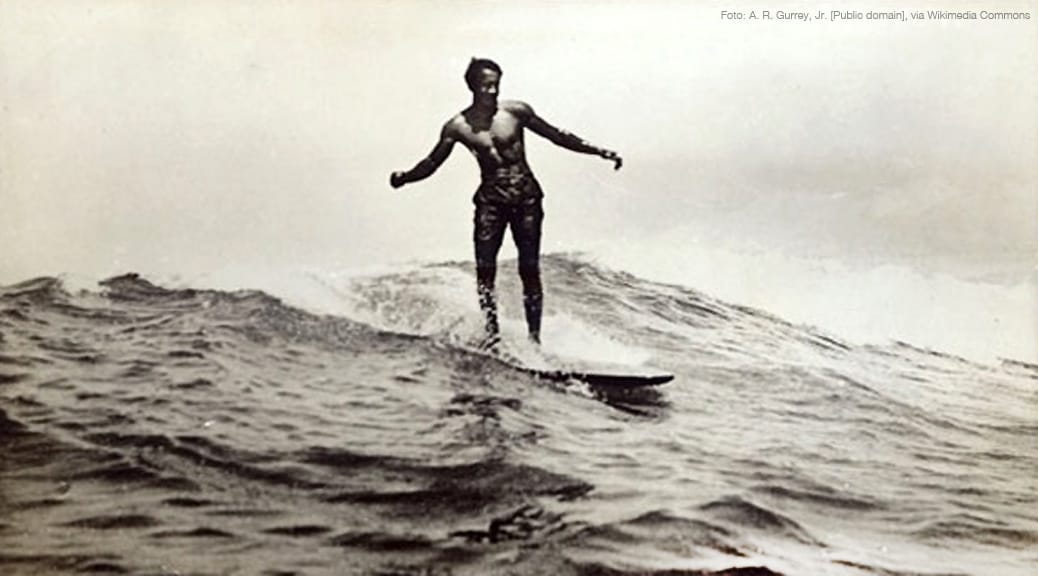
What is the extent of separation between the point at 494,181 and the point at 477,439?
0.47 m

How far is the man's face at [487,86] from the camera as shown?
2045mm

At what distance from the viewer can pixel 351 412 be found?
1.95m

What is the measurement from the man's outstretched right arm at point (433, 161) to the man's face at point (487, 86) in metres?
0.08

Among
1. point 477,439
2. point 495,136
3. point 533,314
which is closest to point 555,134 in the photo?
point 495,136

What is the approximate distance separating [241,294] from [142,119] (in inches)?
14.1

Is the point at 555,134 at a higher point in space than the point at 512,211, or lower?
higher

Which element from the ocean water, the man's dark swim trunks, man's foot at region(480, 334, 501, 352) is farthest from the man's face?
man's foot at region(480, 334, 501, 352)

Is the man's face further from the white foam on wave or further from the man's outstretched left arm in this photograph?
the white foam on wave

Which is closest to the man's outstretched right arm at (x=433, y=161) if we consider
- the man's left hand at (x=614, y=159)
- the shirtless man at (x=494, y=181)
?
the shirtless man at (x=494, y=181)

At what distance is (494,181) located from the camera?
205 cm

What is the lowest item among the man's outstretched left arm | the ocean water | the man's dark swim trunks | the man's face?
the ocean water

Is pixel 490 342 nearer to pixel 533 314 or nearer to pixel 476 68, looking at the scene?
pixel 533 314

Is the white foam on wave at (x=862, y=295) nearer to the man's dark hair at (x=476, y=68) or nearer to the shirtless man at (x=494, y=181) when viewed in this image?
the shirtless man at (x=494, y=181)

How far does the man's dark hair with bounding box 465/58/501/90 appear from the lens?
2.04 metres
